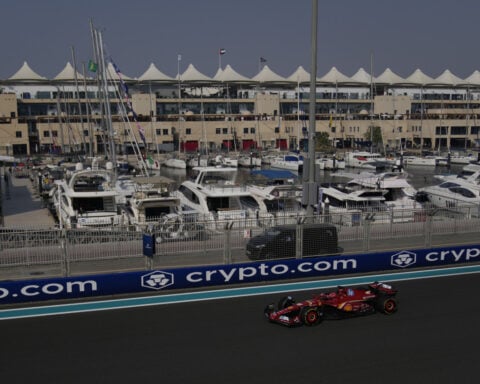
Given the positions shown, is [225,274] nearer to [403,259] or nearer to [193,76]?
[403,259]

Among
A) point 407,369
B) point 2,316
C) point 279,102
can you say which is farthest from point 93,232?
point 279,102

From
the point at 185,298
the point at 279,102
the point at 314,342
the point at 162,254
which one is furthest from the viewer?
the point at 279,102

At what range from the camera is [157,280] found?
1370cm

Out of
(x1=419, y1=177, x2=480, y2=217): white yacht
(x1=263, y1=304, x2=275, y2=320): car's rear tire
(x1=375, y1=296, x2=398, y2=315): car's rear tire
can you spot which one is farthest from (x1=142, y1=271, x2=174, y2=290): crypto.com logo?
(x1=419, y1=177, x2=480, y2=217): white yacht

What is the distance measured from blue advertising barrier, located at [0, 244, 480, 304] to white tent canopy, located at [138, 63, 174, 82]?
8431cm

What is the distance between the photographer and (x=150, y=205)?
21.2 metres

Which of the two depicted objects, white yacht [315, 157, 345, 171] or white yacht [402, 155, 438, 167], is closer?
white yacht [315, 157, 345, 171]

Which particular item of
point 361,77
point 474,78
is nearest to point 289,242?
point 361,77

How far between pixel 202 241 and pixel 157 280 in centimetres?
173

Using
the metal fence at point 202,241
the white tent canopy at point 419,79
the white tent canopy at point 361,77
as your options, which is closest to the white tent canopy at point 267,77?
the white tent canopy at point 361,77

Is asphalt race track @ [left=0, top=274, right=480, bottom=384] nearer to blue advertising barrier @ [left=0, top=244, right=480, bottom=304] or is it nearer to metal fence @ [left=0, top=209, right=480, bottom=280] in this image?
blue advertising barrier @ [left=0, top=244, right=480, bottom=304]

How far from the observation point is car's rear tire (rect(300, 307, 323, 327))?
10945 mm

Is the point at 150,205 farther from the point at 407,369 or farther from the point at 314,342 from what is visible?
the point at 407,369

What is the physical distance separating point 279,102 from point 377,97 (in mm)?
20582
